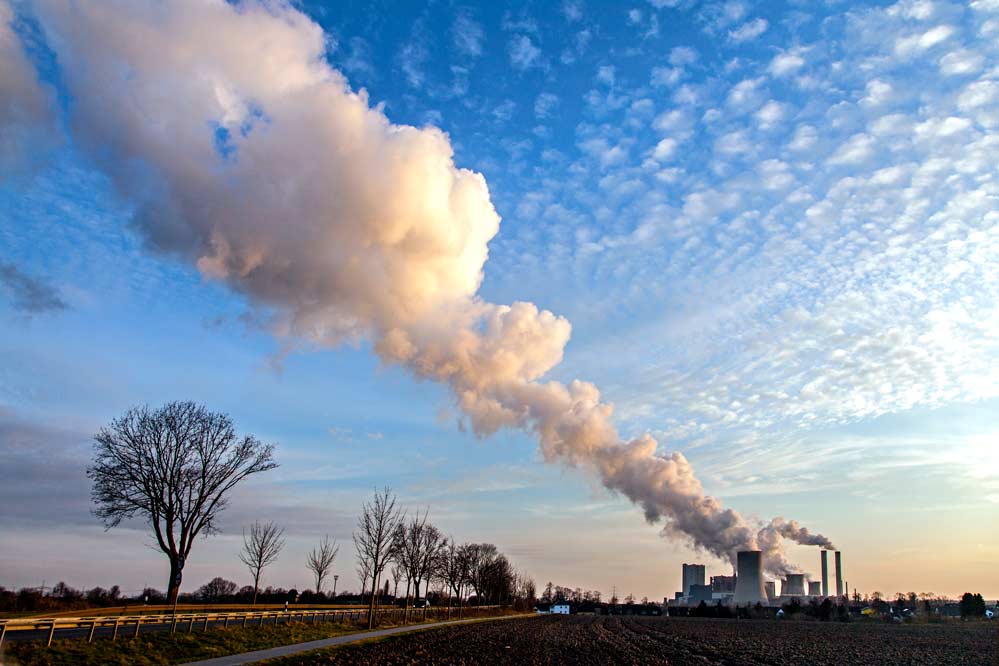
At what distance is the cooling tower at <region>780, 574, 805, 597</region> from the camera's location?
545 ft

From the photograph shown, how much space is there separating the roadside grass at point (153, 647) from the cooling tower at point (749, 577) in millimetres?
96034

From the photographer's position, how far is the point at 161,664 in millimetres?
24281

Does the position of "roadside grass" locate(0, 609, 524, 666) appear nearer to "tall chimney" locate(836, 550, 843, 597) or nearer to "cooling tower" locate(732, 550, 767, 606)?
"cooling tower" locate(732, 550, 767, 606)

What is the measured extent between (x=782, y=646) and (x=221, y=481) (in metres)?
39.1

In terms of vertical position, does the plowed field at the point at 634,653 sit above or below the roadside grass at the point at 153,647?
below

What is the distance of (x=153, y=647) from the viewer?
1067 inches

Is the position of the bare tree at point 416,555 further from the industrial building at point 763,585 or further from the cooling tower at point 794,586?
the cooling tower at point 794,586

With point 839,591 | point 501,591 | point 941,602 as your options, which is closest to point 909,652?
point 501,591

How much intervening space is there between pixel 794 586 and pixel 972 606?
45.9m

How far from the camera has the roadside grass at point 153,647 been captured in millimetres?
22000

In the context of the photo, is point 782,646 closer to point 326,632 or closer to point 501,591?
point 326,632

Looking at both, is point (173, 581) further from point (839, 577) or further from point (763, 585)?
point (839, 577)

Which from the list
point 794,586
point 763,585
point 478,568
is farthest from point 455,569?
point 794,586

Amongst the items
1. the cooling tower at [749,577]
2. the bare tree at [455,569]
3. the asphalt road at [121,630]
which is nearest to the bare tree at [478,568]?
the bare tree at [455,569]
